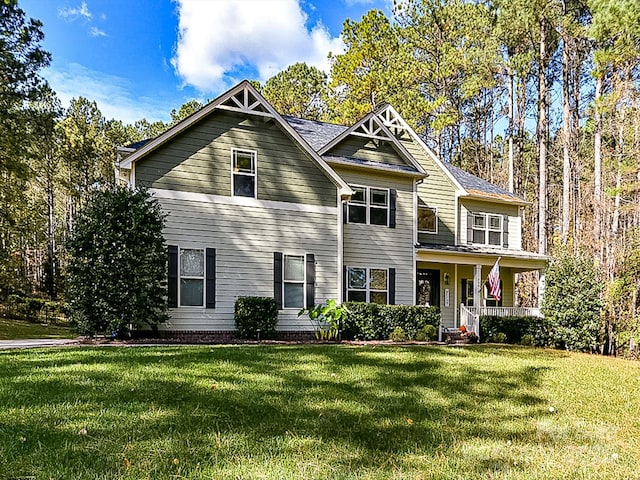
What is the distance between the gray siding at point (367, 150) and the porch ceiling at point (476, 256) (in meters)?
3.21

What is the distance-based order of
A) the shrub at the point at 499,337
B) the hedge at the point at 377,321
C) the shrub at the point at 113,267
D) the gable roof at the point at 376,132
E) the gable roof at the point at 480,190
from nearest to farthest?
the shrub at the point at 113,267 → the hedge at the point at 377,321 → the gable roof at the point at 376,132 → the shrub at the point at 499,337 → the gable roof at the point at 480,190

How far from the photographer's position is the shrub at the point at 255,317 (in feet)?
39.9

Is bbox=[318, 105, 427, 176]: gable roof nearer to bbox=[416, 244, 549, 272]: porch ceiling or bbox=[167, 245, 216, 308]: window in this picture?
bbox=[416, 244, 549, 272]: porch ceiling

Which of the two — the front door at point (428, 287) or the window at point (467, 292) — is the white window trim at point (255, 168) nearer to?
the front door at point (428, 287)

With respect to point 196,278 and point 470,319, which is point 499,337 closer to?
point 470,319

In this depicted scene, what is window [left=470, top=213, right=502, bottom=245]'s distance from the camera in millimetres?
19047

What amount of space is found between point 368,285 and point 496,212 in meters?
7.74

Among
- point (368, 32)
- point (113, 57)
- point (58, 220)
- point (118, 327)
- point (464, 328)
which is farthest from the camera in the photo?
point (58, 220)

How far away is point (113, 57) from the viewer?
76.0 feet

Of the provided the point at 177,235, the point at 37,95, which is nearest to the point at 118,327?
the point at 177,235

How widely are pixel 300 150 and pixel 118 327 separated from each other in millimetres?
6960

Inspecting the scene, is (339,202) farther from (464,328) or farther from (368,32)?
(368,32)

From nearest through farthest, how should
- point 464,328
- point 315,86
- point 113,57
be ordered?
point 464,328
point 113,57
point 315,86

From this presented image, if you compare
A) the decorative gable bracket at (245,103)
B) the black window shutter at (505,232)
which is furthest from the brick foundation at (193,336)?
the black window shutter at (505,232)
